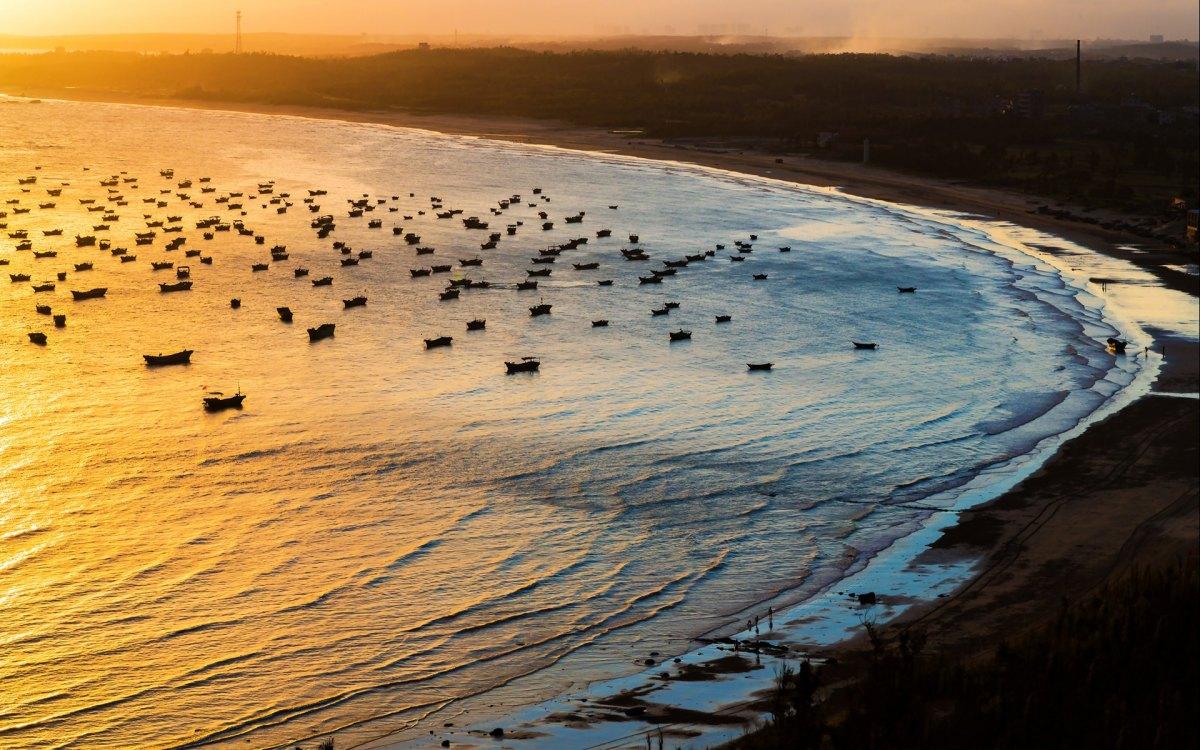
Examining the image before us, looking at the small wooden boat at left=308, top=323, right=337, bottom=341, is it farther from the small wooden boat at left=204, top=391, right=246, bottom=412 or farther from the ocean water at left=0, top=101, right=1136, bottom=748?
the small wooden boat at left=204, top=391, right=246, bottom=412

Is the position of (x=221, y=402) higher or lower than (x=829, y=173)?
lower

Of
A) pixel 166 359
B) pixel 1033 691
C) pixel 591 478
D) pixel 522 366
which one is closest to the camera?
pixel 1033 691

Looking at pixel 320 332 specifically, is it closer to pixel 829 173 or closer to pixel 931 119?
pixel 829 173

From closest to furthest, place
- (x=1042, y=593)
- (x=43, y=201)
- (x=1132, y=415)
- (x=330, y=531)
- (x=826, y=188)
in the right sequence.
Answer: (x=1042, y=593) → (x=330, y=531) → (x=1132, y=415) → (x=43, y=201) → (x=826, y=188)

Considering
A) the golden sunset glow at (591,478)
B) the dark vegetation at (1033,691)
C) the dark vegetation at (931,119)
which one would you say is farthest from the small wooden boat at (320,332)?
the dark vegetation at (931,119)

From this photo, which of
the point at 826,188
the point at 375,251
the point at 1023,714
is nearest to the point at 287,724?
the point at 1023,714

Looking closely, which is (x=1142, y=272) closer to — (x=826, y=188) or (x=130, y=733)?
(x=826, y=188)

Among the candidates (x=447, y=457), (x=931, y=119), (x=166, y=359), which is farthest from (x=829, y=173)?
(x=447, y=457)
